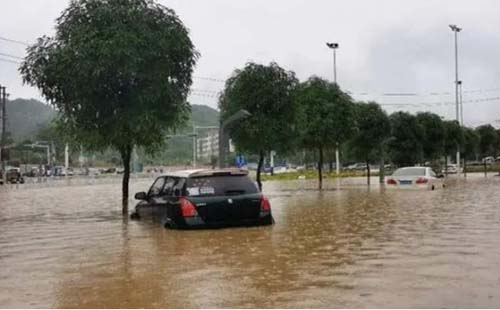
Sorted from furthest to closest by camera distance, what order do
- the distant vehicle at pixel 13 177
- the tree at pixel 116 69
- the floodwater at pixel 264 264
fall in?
the distant vehicle at pixel 13 177 → the tree at pixel 116 69 → the floodwater at pixel 264 264

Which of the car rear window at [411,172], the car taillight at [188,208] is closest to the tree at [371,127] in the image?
the car rear window at [411,172]

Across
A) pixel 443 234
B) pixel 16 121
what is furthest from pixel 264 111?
pixel 16 121

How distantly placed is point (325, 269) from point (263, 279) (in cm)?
106

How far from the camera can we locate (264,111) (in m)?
29.1

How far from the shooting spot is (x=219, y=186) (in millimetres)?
14031

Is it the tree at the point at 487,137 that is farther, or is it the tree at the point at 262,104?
the tree at the point at 487,137

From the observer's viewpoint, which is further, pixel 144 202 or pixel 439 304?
pixel 144 202

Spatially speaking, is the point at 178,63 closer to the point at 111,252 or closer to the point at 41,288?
the point at 111,252

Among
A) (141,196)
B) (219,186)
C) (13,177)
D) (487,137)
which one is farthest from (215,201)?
(487,137)

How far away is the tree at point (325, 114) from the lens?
3741 cm

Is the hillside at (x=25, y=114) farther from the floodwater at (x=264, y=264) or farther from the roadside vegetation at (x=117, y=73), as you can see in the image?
the floodwater at (x=264, y=264)

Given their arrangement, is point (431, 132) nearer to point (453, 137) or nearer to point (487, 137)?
point (453, 137)

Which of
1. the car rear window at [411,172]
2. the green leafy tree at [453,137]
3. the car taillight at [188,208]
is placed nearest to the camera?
the car taillight at [188,208]

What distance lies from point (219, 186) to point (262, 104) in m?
15.1
